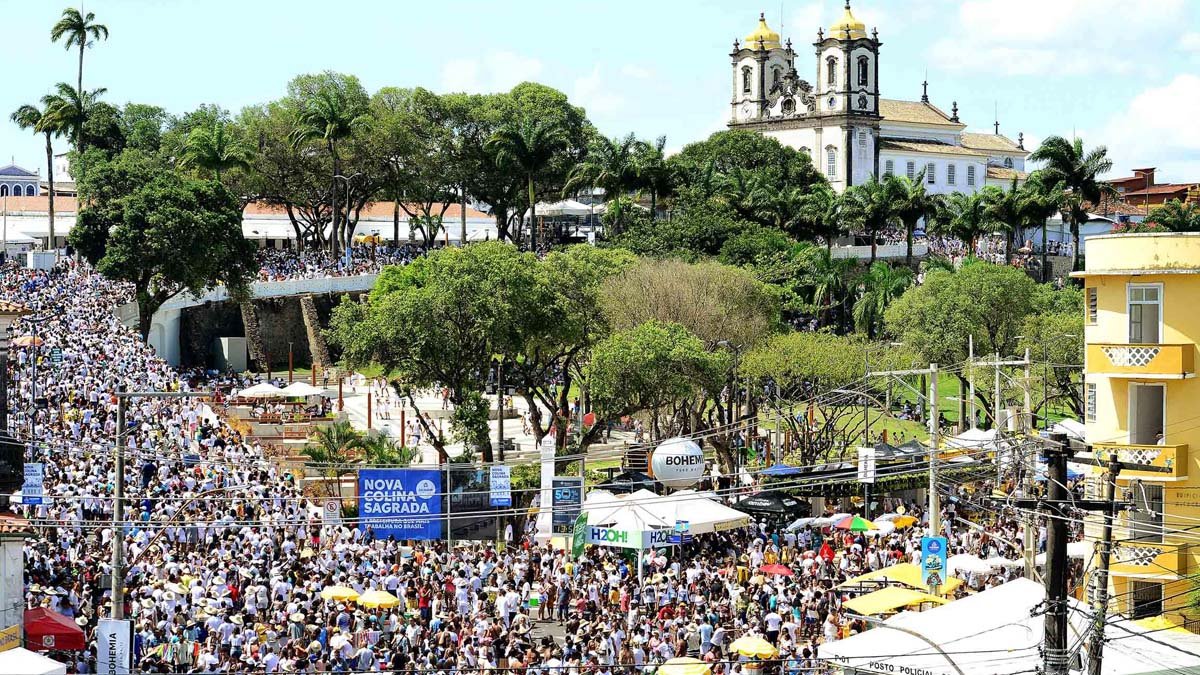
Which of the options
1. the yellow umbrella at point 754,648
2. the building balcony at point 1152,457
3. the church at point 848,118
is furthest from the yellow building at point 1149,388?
the church at point 848,118

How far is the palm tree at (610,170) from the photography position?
79875 millimetres

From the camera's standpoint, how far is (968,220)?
83562 millimetres

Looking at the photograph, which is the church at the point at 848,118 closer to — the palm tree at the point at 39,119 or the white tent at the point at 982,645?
the palm tree at the point at 39,119

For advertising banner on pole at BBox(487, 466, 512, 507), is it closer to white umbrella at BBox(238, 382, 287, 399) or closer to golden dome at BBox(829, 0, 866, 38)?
white umbrella at BBox(238, 382, 287, 399)

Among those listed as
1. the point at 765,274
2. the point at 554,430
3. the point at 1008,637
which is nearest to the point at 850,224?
the point at 765,274

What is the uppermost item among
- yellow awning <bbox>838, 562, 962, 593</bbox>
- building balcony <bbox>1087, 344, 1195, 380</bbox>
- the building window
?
the building window

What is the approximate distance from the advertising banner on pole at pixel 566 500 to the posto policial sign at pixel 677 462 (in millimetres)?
2244

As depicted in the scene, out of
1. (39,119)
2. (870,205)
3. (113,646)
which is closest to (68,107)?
(39,119)

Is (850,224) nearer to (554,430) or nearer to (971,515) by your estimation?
(554,430)

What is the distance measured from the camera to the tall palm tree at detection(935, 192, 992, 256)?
82.6 m

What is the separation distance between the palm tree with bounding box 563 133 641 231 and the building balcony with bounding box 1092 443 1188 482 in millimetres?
52128

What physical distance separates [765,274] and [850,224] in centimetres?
1275

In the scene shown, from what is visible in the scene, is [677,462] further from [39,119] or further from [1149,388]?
[39,119]

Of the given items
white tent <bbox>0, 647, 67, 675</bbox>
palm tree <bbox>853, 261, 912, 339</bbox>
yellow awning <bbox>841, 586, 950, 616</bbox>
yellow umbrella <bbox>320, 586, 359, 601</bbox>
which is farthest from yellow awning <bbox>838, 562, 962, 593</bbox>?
palm tree <bbox>853, 261, 912, 339</bbox>
